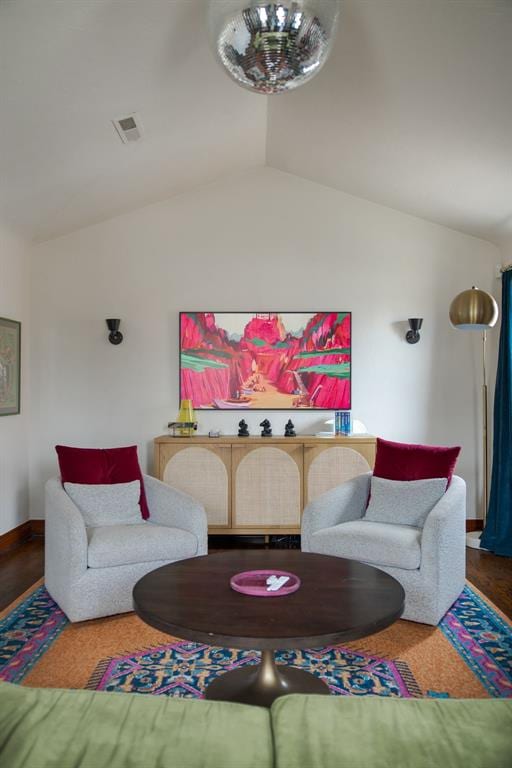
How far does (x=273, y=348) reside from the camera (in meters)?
5.05

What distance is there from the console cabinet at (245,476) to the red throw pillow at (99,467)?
92cm

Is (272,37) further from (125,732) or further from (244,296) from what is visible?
(244,296)

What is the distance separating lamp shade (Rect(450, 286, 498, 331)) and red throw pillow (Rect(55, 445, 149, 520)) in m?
2.45

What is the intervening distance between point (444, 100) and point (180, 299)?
2.62 meters

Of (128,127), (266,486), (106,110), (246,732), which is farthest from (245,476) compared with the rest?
(246,732)

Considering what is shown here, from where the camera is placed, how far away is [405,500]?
3479mm

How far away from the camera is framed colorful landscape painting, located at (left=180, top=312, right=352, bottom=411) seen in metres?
5.04

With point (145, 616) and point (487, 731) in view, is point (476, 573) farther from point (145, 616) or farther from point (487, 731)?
point (487, 731)

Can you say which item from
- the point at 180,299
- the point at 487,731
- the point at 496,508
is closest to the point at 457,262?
the point at 496,508

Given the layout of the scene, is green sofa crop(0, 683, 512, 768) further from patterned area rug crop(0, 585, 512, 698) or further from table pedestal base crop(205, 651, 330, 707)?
patterned area rug crop(0, 585, 512, 698)

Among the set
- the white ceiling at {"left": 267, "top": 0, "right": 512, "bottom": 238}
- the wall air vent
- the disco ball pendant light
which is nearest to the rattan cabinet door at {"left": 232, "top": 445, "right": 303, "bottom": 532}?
the white ceiling at {"left": 267, "top": 0, "right": 512, "bottom": 238}

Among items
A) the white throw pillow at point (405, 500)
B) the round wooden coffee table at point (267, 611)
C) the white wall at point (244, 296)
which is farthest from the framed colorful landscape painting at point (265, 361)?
the round wooden coffee table at point (267, 611)

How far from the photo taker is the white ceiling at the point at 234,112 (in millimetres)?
2648

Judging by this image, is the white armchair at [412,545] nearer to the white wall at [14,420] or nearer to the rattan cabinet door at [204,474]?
the rattan cabinet door at [204,474]
